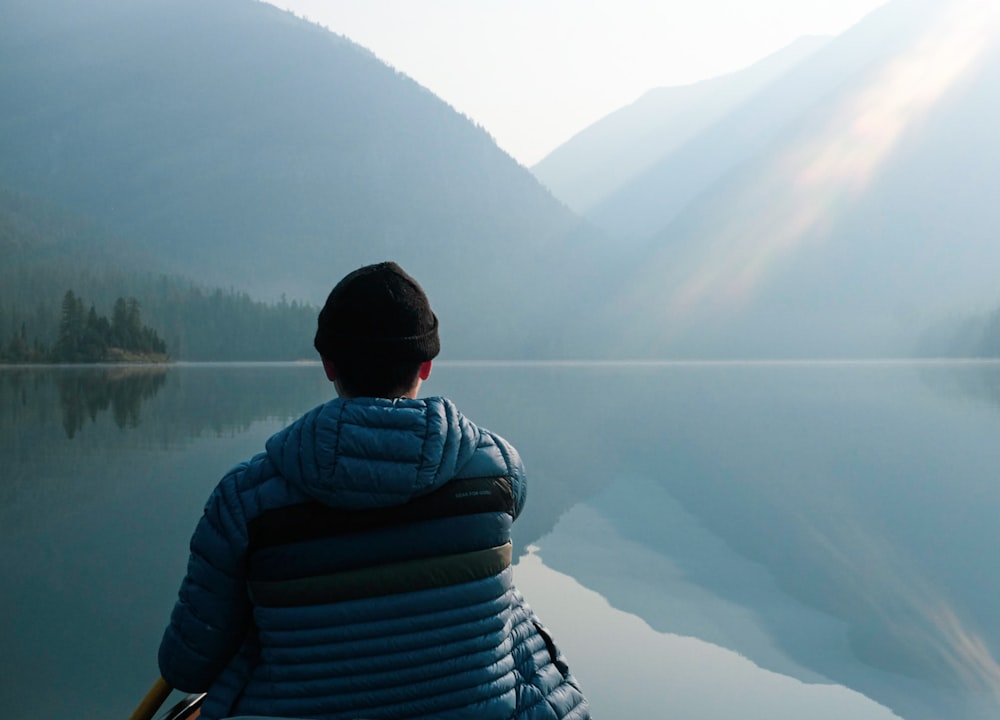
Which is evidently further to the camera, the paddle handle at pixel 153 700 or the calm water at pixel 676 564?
the calm water at pixel 676 564

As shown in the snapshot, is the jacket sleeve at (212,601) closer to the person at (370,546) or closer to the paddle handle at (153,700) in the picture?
the person at (370,546)

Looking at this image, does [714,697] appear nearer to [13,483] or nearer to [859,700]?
[859,700]

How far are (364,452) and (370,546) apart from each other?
7.7 inches

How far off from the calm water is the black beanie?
2.66 m

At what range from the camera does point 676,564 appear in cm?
720

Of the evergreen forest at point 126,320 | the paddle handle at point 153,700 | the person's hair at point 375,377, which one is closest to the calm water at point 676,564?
the paddle handle at point 153,700

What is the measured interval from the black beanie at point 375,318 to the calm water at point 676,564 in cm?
266

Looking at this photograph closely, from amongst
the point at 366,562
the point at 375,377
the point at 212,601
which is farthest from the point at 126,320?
the point at 366,562

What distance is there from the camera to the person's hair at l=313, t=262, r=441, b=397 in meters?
1.86

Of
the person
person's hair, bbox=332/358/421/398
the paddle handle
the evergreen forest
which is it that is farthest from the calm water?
the evergreen forest

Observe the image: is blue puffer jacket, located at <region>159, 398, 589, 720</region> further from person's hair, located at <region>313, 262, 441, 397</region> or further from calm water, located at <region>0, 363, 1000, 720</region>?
calm water, located at <region>0, 363, 1000, 720</region>

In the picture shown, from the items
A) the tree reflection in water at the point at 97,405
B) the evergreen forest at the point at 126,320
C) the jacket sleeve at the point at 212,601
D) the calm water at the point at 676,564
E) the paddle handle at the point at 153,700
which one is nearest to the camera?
the jacket sleeve at the point at 212,601

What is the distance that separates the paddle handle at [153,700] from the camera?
244 centimetres

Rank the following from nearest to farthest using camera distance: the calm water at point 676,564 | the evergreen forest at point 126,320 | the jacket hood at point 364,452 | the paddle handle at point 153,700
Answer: the jacket hood at point 364,452, the paddle handle at point 153,700, the calm water at point 676,564, the evergreen forest at point 126,320
